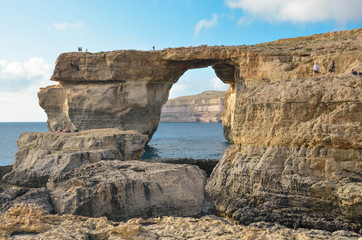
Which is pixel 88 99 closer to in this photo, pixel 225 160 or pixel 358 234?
pixel 225 160

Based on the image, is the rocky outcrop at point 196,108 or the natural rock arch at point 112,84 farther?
the rocky outcrop at point 196,108

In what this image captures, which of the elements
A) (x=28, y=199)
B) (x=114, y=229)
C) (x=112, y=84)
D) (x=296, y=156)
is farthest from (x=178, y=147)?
(x=114, y=229)

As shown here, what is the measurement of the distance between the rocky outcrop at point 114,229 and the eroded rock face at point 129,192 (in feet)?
5.38

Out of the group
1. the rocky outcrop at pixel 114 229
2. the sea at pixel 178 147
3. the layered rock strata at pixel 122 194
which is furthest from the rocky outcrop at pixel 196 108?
the rocky outcrop at pixel 114 229

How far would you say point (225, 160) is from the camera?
1428 cm

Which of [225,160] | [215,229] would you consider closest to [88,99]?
[225,160]

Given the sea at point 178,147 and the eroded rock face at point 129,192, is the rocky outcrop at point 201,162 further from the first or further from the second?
the eroded rock face at point 129,192

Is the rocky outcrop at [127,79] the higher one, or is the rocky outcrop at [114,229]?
the rocky outcrop at [127,79]

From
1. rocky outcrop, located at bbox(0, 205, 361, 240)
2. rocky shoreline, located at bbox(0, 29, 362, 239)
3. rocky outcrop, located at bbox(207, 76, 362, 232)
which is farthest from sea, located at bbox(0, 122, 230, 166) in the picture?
rocky outcrop, located at bbox(0, 205, 361, 240)

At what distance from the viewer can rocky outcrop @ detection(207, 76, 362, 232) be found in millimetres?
11031

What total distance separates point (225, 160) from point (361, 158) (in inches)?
195

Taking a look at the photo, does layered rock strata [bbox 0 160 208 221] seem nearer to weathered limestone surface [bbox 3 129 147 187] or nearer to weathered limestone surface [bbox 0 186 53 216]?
weathered limestone surface [bbox 0 186 53 216]

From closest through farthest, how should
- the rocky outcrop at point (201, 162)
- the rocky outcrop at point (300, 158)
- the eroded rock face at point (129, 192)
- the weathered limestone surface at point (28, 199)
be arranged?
the weathered limestone surface at point (28, 199) → the rocky outcrop at point (300, 158) → the eroded rock face at point (129, 192) → the rocky outcrop at point (201, 162)

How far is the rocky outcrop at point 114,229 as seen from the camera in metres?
8.06
